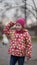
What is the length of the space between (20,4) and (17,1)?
0.20 meters

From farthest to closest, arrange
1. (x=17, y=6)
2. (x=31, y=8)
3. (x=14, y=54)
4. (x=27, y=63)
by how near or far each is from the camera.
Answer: (x=17, y=6) < (x=31, y=8) < (x=27, y=63) < (x=14, y=54)

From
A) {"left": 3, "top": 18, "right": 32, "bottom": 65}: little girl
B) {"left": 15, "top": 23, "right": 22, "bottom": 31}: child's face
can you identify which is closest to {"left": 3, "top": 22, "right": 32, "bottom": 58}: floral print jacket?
{"left": 3, "top": 18, "right": 32, "bottom": 65}: little girl

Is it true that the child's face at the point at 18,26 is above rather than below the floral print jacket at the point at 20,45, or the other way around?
above

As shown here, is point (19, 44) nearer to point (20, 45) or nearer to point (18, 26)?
point (20, 45)

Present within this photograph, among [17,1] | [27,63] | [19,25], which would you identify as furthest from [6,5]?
[19,25]

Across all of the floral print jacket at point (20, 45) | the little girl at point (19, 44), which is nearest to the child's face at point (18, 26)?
the little girl at point (19, 44)

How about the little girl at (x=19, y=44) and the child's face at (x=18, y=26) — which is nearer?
the little girl at (x=19, y=44)

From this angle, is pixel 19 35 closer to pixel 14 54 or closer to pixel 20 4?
pixel 14 54

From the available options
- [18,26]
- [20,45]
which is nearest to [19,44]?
[20,45]

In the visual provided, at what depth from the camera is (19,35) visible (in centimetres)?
563

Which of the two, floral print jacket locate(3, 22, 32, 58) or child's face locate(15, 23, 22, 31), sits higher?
child's face locate(15, 23, 22, 31)

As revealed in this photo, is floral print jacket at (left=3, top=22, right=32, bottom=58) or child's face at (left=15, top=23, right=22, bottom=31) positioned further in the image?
child's face at (left=15, top=23, right=22, bottom=31)

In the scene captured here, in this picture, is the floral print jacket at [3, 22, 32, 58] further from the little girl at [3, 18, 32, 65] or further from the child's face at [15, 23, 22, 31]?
the child's face at [15, 23, 22, 31]

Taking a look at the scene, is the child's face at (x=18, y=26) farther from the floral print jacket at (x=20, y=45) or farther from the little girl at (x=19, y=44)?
the floral print jacket at (x=20, y=45)
